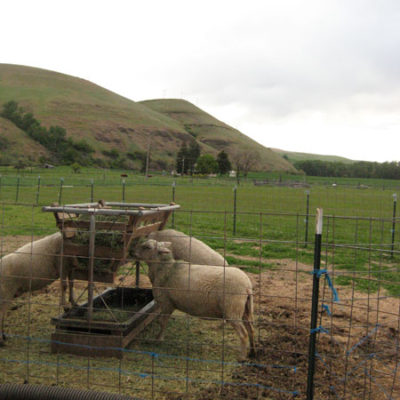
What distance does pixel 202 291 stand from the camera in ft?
18.5

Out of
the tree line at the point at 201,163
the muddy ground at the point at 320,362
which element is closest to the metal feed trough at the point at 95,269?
the muddy ground at the point at 320,362

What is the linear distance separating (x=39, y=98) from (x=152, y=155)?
141ft

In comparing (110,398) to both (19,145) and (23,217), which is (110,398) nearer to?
(23,217)

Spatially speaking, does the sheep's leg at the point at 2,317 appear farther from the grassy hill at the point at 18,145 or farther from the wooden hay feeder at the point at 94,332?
the grassy hill at the point at 18,145

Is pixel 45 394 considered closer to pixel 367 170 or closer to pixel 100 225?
pixel 100 225

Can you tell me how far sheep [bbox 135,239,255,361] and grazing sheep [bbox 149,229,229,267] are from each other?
67 centimetres

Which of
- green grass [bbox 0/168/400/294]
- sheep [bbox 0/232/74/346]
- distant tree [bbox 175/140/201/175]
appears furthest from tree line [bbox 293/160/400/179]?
sheep [bbox 0/232/74/346]

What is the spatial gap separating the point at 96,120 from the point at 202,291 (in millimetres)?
120990

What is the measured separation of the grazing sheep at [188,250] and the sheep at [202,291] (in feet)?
2.19

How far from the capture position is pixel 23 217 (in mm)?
18422

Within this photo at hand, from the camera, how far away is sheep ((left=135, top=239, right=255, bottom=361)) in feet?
17.8

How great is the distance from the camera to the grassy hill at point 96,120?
356ft

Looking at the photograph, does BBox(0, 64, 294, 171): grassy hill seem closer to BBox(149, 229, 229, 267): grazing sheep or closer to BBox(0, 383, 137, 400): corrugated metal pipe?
BBox(149, 229, 229, 267): grazing sheep

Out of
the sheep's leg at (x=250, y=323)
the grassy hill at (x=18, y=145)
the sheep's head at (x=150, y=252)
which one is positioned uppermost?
the grassy hill at (x=18, y=145)
